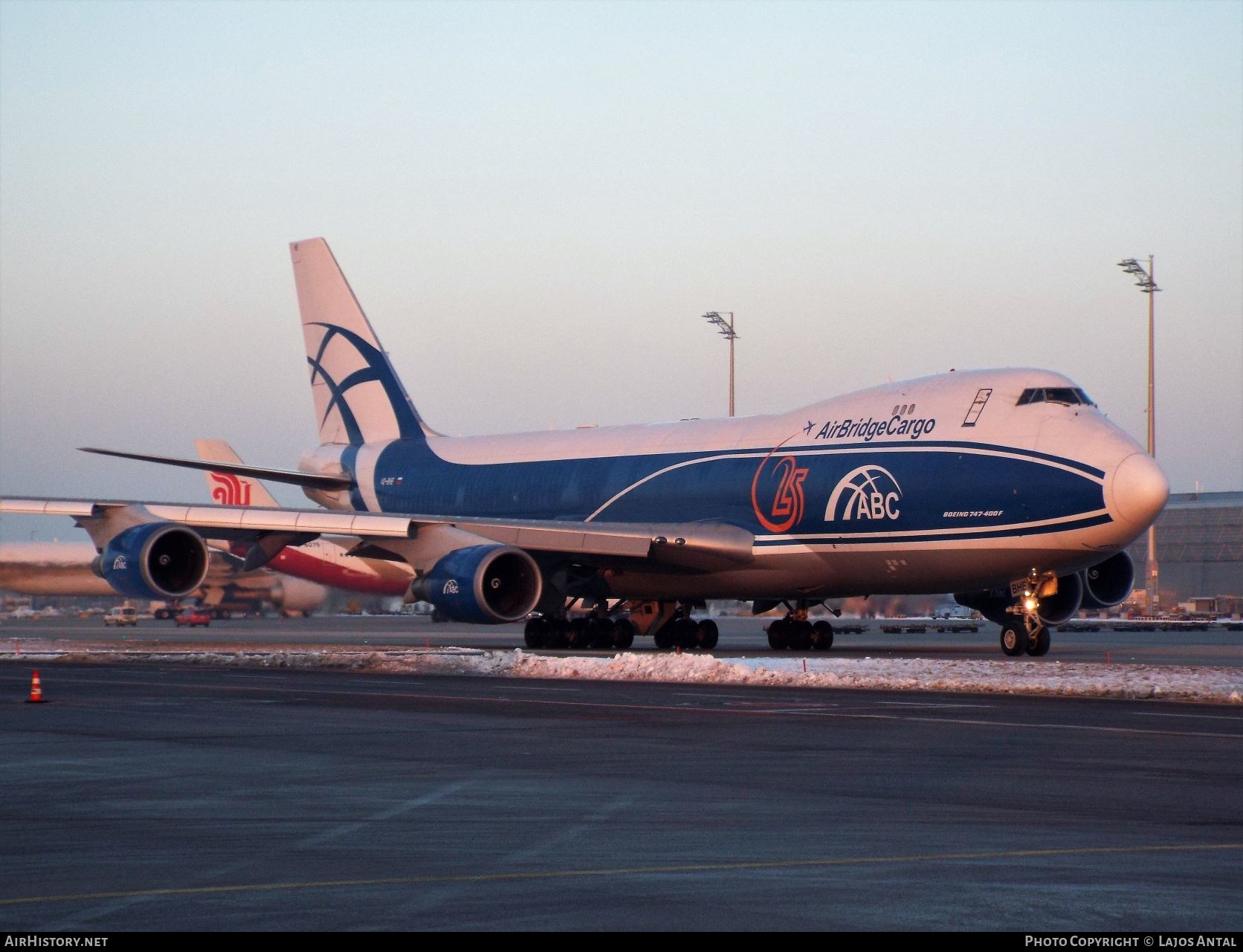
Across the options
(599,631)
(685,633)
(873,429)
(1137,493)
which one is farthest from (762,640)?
(1137,493)

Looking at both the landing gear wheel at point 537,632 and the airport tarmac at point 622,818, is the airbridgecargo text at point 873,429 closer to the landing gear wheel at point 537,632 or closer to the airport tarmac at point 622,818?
the landing gear wheel at point 537,632

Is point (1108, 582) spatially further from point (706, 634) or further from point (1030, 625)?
point (706, 634)

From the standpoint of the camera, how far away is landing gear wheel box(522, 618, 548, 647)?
1476 inches

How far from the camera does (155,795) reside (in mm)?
11352

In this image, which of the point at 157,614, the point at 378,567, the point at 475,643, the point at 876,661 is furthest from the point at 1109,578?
the point at 157,614

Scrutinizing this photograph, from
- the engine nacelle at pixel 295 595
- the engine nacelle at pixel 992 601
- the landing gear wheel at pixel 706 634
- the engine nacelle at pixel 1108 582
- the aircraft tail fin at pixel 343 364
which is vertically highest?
the aircraft tail fin at pixel 343 364

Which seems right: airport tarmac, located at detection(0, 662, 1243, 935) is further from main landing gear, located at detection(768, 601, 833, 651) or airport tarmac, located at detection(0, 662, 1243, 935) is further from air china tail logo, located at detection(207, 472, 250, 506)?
air china tail logo, located at detection(207, 472, 250, 506)

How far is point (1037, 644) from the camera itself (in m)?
30.3

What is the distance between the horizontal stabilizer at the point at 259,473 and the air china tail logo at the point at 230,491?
9191 mm

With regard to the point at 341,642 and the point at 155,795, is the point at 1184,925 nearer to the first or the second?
the point at 155,795

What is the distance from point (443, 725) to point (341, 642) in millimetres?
25868

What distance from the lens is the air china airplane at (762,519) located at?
1147 inches

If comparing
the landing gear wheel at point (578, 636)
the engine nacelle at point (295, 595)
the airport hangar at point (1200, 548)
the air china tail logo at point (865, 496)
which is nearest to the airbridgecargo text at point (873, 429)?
the air china tail logo at point (865, 496)

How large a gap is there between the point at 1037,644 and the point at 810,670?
6744mm
